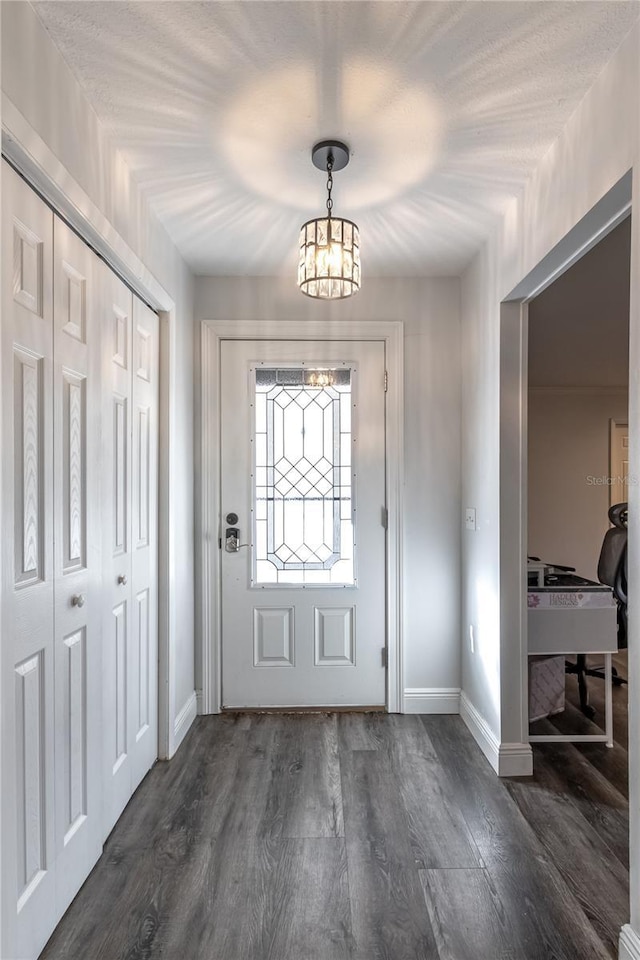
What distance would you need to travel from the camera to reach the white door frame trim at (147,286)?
144 centimetres

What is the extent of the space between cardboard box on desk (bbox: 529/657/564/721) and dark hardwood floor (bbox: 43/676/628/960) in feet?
0.87

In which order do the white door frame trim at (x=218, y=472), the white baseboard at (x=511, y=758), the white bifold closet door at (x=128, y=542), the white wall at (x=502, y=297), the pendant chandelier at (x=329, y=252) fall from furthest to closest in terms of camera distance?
the white door frame trim at (x=218, y=472), the white baseboard at (x=511, y=758), the white bifold closet door at (x=128, y=542), the pendant chandelier at (x=329, y=252), the white wall at (x=502, y=297)

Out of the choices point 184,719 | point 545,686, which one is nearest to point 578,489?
point 545,686

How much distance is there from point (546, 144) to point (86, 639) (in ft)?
7.56

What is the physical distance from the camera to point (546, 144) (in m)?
2.02

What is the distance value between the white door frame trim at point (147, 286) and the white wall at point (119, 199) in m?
0.02

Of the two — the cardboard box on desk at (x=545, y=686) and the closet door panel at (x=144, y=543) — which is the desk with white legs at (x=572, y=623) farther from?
the closet door panel at (x=144, y=543)

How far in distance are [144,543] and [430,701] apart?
182 centimetres

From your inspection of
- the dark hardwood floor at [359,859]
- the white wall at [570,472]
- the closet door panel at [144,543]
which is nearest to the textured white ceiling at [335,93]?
the closet door panel at [144,543]

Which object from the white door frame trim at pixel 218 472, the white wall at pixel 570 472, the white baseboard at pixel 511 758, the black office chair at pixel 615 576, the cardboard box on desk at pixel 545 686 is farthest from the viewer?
the white wall at pixel 570 472

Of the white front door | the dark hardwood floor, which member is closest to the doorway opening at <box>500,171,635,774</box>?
the dark hardwood floor

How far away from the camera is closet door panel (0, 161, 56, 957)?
1392mm

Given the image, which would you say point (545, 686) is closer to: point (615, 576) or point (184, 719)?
point (615, 576)

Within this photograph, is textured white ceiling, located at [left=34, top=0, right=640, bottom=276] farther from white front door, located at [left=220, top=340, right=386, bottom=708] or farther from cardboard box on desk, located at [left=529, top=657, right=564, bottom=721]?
cardboard box on desk, located at [left=529, top=657, right=564, bottom=721]
